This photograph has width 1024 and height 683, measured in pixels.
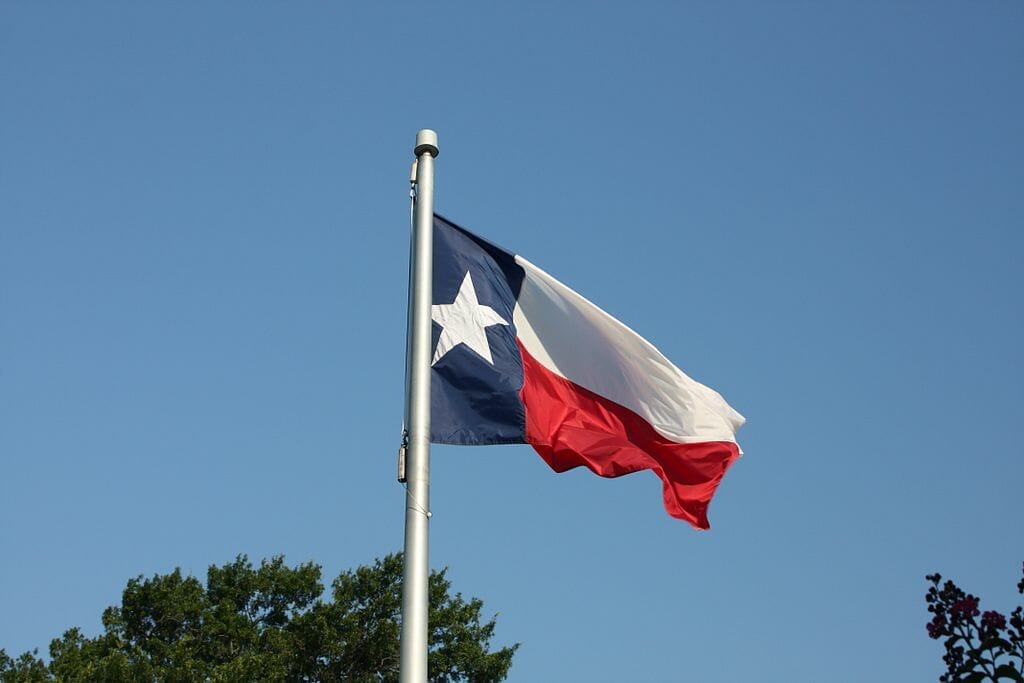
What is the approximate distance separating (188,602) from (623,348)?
35.9 meters

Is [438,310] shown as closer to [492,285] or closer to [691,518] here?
[492,285]

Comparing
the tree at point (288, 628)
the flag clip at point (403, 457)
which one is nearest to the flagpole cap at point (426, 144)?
the flag clip at point (403, 457)

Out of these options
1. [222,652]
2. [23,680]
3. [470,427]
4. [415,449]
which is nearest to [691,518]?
[470,427]

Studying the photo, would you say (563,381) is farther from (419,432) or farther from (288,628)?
(288,628)

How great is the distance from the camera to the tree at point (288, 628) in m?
41.8

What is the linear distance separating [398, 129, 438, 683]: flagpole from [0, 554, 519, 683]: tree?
30.1 meters

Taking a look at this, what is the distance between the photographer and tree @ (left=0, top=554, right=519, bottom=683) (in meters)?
41.8

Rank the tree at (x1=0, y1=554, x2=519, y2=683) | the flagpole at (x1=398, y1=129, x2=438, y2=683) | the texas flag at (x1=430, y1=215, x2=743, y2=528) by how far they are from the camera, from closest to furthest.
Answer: the flagpole at (x1=398, y1=129, x2=438, y2=683) < the texas flag at (x1=430, y1=215, x2=743, y2=528) < the tree at (x1=0, y1=554, x2=519, y2=683)

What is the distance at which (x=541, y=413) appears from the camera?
11.6m

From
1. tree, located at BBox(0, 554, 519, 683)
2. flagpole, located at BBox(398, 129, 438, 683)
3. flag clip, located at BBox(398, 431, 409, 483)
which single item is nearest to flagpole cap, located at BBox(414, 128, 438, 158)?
→ flagpole, located at BBox(398, 129, 438, 683)

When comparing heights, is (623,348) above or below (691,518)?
above

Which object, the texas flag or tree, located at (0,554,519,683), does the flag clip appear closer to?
the texas flag

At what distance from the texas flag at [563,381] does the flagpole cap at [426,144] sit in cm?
61

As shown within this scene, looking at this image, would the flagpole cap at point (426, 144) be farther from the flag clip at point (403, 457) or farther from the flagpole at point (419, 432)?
the flag clip at point (403, 457)
